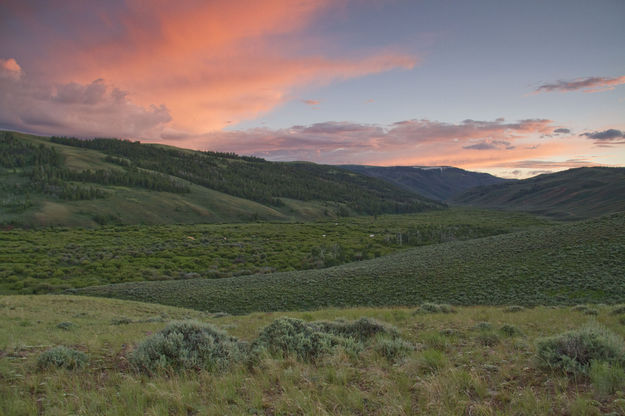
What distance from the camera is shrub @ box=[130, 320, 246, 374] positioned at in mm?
6883

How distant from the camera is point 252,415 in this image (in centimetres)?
481

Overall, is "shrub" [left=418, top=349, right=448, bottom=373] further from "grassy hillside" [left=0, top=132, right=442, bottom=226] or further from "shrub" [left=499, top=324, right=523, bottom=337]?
"grassy hillside" [left=0, top=132, right=442, bottom=226]

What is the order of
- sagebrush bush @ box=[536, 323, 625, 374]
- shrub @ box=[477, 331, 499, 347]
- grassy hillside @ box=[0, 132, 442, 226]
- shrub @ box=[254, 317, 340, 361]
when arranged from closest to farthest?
sagebrush bush @ box=[536, 323, 625, 374], shrub @ box=[254, 317, 340, 361], shrub @ box=[477, 331, 499, 347], grassy hillside @ box=[0, 132, 442, 226]

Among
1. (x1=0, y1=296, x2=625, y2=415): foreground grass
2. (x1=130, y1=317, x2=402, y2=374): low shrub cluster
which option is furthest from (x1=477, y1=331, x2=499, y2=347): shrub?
(x1=130, y1=317, x2=402, y2=374): low shrub cluster

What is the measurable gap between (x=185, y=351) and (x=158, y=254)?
61379 mm

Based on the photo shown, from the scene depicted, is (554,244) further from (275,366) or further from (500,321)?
(275,366)

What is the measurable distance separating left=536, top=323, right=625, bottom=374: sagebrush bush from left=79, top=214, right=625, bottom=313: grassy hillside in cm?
1537

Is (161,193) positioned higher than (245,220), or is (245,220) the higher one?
(161,193)

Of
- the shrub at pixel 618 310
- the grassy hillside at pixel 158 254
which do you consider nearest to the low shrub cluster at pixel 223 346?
the shrub at pixel 618 310

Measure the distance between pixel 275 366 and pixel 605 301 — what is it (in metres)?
21.4

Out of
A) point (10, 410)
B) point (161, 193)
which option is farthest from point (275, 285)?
point (161, 193)

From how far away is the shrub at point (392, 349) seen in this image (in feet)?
23.8

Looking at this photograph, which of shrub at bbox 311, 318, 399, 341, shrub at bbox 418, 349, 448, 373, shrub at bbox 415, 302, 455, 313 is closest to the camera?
shrub at bbox 418, 349, 448, 373

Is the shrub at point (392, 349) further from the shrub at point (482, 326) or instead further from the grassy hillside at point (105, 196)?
the grassy hillside at point (105, 196)
